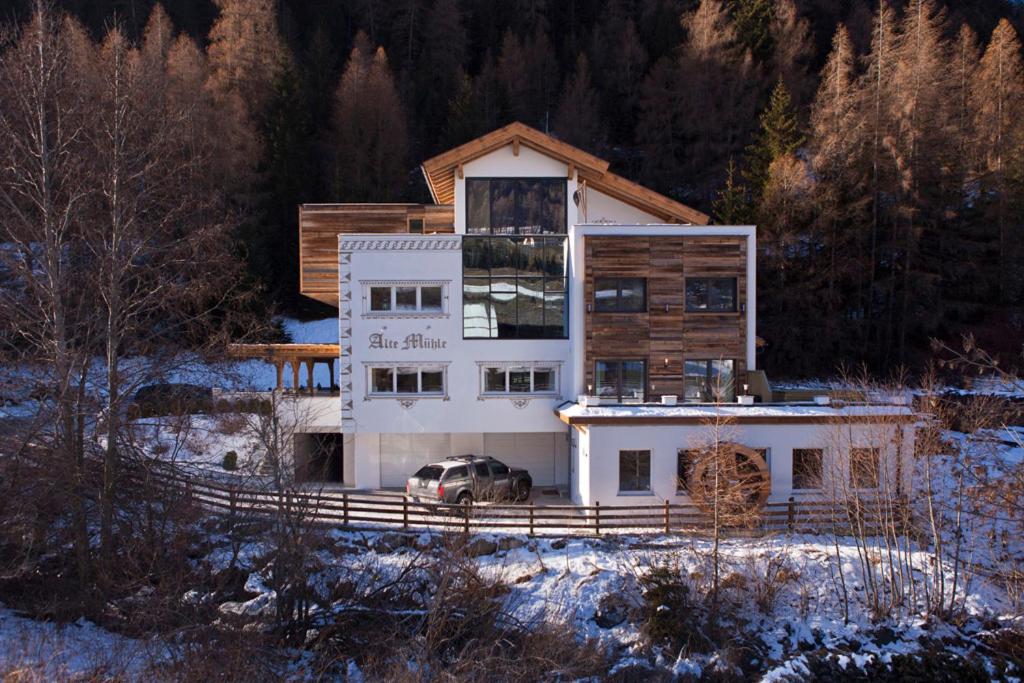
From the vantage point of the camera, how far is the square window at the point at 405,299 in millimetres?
23484

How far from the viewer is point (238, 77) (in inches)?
1594

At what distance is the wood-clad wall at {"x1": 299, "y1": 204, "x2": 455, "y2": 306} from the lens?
1020 inches

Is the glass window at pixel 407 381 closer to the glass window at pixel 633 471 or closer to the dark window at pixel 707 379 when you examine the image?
the glass window at pixel 633 471

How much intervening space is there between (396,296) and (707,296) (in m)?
9.41

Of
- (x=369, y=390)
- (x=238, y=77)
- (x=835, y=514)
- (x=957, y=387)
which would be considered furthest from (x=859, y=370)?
(x=238, y=77)

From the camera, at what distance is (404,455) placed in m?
23.9

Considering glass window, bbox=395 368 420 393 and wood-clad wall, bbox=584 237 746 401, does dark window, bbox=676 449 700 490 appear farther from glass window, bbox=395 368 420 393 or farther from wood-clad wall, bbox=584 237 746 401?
glass window, bbox=395 368 420 393

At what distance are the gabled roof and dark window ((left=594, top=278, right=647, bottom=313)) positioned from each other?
3.18 m

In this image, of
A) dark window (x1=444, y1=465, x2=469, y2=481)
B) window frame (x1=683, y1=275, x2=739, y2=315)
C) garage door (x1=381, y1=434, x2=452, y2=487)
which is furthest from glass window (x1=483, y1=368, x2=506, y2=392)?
window frame (x1=683, y1=275, x2=739, y2=315)

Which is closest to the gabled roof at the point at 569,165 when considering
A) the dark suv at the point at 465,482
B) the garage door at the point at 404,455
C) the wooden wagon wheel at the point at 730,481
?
the wooden wagon wheel at the point at 730,481

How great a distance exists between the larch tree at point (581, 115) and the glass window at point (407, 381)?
87.4ft

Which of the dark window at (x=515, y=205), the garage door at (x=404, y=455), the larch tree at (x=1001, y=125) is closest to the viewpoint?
the dark window at (x=515, y=205)

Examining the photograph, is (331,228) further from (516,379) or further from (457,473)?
(457,473)

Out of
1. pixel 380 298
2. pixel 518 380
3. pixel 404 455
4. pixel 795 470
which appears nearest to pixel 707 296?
pixel 795 470
